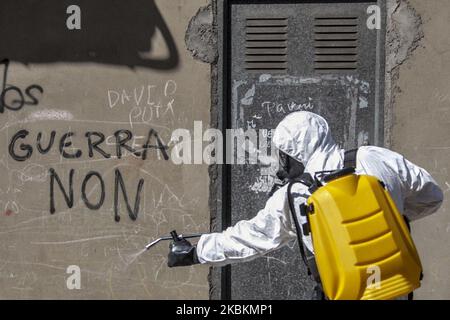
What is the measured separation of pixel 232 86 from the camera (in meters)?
6.77

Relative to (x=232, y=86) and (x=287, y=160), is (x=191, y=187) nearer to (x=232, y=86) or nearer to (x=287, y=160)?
(x=232, y=86)

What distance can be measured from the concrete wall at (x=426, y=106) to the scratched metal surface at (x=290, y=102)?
0.21 metres

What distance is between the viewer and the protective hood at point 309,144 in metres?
4.11

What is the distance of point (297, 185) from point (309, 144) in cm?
21

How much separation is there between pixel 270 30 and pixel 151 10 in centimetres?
93

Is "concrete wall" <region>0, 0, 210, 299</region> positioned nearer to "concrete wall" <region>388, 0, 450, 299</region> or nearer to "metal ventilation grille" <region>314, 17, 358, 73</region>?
"metal ventilation grille" <region>314, 17, 358, 73</region>

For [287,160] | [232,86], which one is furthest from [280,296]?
[287,160]

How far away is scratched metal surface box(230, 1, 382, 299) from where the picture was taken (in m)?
6.68

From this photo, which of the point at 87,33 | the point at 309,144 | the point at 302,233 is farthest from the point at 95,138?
the point at 302,233

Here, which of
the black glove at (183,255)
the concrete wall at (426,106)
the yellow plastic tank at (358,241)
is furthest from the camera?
the concrete wall at (426,106)

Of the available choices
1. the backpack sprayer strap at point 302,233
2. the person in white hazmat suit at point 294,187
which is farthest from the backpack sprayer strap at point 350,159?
the backpack sprayer strap at point 302,233

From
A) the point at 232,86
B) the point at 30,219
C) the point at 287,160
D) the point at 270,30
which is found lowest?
the point at 30,219

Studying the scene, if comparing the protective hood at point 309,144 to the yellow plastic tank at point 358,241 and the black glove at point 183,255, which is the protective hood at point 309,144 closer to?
the yellow plastic tank at point 358,241

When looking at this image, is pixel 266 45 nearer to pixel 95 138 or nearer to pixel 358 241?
pixel 95 138
